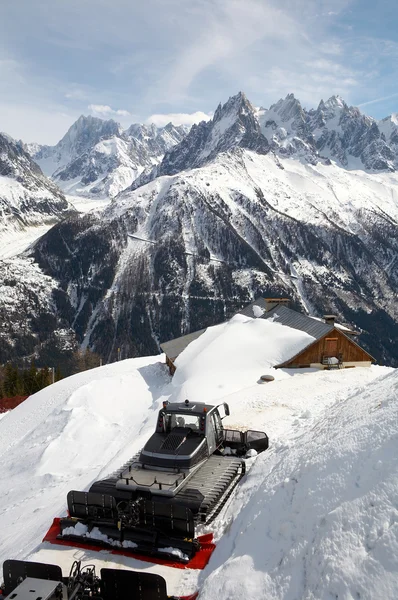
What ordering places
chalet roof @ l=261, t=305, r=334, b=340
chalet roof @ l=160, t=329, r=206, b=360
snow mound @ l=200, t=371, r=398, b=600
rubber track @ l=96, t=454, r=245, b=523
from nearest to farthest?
1. snow mound @ l=200, t=371, r=398, b=600
2. rubber track @ l=96, t=454, r=245, b=523
3. chalet roof @ l=261, t=305, r=334, b=340
4. chalet roof @ l=160, t=329, r=206, b=360

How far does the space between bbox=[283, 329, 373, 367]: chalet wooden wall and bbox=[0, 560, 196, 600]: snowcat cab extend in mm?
26673

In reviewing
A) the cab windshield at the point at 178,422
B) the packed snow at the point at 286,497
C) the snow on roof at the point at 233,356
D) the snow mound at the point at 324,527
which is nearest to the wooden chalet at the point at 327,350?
the snow on roof at the point at 233,356

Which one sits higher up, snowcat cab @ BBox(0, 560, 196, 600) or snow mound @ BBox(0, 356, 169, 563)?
snowcat cab @ BBox(0, 560, 196, 600)

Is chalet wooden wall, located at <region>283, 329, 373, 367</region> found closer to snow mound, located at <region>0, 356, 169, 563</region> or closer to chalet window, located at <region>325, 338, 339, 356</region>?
chalet window, located at <region>325, 338, 339, 356</region>

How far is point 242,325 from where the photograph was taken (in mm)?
41438

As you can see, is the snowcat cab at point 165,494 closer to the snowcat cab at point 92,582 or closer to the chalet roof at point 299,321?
the snowcat cab at point 92,582

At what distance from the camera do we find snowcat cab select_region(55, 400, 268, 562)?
32.7ft

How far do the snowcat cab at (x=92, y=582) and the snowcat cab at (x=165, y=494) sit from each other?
1642 millimetres

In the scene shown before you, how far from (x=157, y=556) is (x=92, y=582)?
186 cm

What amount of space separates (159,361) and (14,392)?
38.2 metres

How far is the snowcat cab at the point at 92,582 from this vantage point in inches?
310

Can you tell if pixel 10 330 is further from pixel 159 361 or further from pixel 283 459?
pixel 283 459

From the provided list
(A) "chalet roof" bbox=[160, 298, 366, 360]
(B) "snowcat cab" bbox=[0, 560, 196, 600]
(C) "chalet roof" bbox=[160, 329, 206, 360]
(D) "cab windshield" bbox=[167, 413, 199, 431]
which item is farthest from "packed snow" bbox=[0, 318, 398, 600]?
(C) "chalet roof" bbox=[160, 329, 206, 360]

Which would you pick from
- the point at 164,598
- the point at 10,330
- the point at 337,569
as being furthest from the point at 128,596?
the point at 10,330
